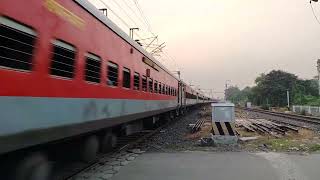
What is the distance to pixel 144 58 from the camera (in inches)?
611

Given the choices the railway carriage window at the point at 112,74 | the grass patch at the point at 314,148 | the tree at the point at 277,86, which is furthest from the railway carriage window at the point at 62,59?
the tree at the point at 277,86

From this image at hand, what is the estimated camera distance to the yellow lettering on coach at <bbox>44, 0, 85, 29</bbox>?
6.81m

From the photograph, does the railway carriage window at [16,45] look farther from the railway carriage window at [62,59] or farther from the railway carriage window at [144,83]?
the railway carriage window at [144,83]

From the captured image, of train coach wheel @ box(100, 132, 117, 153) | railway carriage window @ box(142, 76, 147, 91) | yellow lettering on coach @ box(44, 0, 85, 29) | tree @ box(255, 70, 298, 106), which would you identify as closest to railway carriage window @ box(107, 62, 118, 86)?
train coach wheel @ box(100, 132, 117, 153)

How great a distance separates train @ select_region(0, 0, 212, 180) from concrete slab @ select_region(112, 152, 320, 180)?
123 centimetres

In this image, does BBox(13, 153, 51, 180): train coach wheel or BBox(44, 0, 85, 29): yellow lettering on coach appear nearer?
BBox(13, 153, 51, 180): train coach wheel

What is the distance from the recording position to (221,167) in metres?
10.7

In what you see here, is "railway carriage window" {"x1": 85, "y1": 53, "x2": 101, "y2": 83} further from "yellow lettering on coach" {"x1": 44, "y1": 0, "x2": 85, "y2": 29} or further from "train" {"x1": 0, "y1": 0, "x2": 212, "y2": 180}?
"yellow lettering on coach" {"x1": 44, "y1": 0, "x2": 85, "y2": 29}

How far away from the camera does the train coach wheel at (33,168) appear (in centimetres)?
638

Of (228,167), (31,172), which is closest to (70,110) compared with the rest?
(31,172)

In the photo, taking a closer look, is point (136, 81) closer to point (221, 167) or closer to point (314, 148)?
point (221, 167)

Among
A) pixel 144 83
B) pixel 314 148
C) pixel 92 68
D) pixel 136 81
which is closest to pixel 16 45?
pixel 92 68

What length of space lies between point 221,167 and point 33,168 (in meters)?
5.15

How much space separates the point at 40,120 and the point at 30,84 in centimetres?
56
